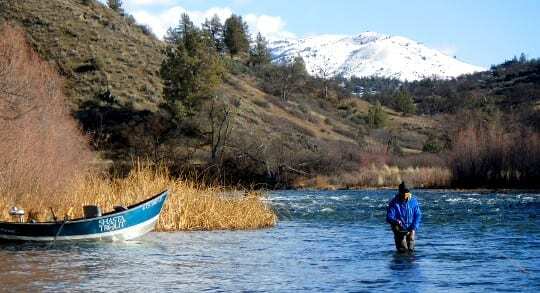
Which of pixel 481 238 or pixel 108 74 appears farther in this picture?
pixel 108 74

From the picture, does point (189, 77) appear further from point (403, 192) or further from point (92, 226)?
point (403, 192)

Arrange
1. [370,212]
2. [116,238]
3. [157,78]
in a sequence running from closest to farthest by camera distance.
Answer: [116,238]
[370,212]
[157,78]

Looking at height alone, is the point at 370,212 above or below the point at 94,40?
below

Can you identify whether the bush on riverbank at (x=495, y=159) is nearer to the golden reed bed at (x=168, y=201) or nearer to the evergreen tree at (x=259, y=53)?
the golden reed bed at (x=168, y=201)

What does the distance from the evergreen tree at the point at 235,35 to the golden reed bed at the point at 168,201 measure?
337 ft

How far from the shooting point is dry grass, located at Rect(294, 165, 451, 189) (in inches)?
2196

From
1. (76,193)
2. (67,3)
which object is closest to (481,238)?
(76,193)

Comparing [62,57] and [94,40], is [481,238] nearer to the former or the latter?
[62,57]

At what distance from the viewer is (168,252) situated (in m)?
22.3

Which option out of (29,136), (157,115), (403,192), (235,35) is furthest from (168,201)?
(235,35)

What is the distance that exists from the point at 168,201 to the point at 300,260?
7.70 metres

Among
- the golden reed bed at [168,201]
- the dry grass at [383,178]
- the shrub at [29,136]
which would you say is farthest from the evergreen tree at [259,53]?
the golden reed bed at [168,201]

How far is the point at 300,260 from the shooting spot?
20906 mm

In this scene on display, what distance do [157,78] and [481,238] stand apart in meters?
64.9
